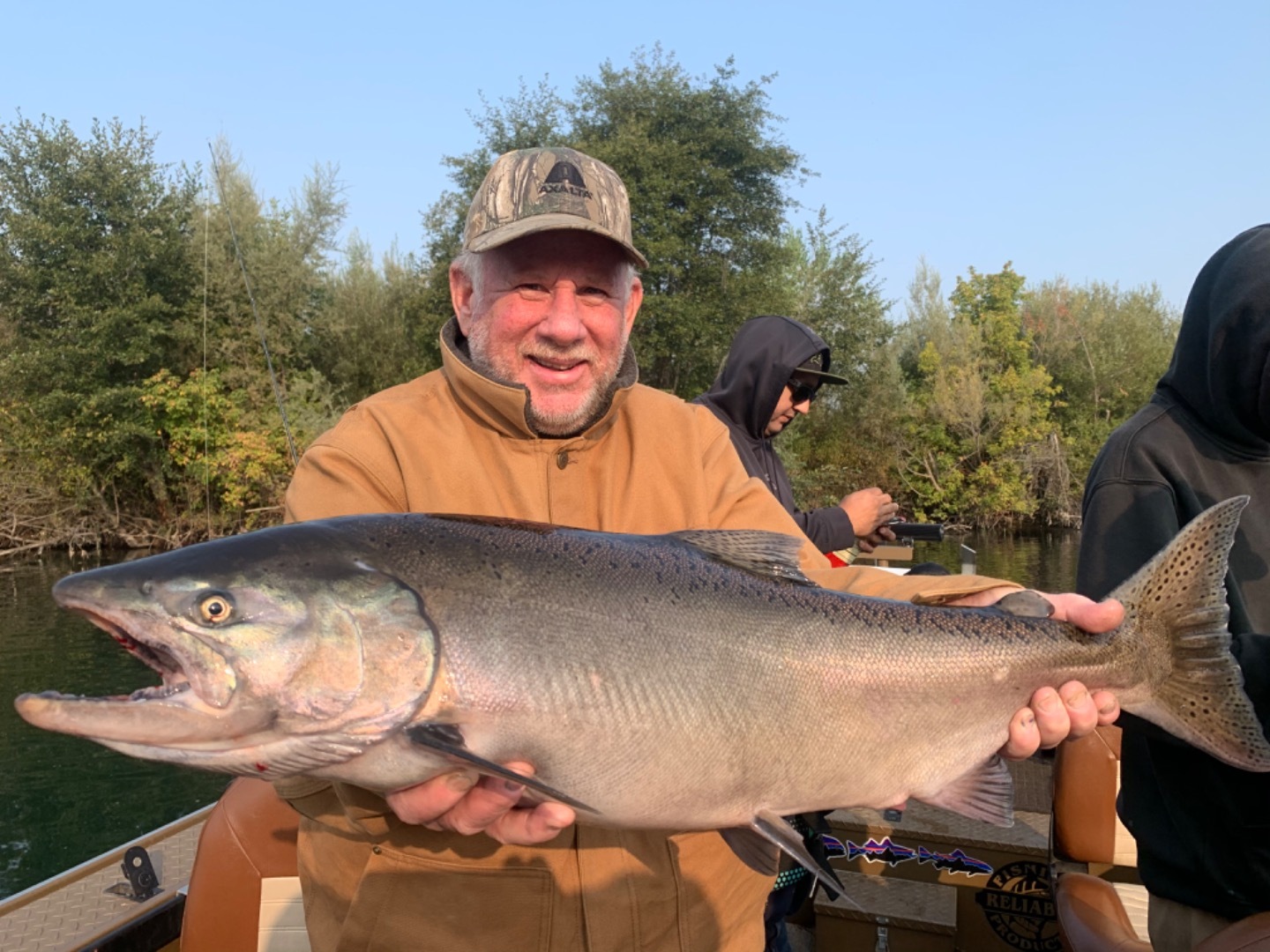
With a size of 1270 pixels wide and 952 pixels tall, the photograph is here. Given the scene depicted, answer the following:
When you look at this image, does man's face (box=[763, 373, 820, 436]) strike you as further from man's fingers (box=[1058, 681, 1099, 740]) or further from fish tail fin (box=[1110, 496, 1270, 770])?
man's fingers (box=[1058, 681, 1099, 740])

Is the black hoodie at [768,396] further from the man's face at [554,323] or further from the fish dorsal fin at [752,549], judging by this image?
the fish dorsal fin at [752,549]

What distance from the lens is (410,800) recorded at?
2.10 metres

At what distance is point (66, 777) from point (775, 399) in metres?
10.8

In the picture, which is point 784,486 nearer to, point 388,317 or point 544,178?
point 544,178

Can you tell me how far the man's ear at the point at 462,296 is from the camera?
9.86 ft

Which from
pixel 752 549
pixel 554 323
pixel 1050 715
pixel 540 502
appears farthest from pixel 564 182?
pixel 1050 715

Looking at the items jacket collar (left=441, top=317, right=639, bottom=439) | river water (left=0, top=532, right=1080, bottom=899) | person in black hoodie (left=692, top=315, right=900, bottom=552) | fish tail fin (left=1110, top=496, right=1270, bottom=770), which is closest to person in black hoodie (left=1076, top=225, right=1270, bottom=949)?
fish tail fin (left=1110, top=496, right=1270, bottom=770)

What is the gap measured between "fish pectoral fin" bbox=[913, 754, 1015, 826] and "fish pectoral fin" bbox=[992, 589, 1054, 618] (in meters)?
0.42

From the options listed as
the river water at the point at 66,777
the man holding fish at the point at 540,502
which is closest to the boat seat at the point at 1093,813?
the man holding fish at the point at 540,502

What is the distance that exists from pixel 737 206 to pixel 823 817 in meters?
34.5

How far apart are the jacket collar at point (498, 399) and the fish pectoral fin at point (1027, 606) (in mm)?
1284

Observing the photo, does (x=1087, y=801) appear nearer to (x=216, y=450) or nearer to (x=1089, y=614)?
(x=1089, y=614)

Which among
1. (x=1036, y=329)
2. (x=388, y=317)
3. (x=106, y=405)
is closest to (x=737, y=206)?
(x=388, y=317)

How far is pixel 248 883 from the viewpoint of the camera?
352 centimetres
